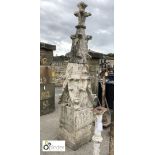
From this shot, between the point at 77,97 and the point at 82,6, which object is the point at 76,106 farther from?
the point at 82,6

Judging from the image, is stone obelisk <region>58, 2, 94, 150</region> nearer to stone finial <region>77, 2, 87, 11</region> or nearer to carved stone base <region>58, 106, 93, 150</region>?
carved stone base <region>58, 106, 93, 150</region>

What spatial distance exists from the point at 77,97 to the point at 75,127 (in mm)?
368

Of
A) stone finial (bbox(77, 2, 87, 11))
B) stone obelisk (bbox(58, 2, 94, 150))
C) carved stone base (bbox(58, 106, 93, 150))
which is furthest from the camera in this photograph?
carved stone base (bbox(58, 106, 93, 150))

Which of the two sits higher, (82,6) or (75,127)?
(82,6)

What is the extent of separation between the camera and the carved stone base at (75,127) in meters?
2.80

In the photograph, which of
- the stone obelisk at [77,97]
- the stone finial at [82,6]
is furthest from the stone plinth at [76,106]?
the stone finial at [82,6]

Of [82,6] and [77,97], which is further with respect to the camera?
[77,97]

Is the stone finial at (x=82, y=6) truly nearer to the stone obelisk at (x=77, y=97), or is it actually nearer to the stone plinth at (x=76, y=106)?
the stone obelisk at (x=77, y=97)

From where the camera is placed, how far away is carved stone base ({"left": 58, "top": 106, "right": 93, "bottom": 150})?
2805 mm

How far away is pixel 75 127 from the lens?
2816 mm

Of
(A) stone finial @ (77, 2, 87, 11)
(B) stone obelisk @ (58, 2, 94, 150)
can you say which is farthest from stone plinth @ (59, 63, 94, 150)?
(A) stone finial @ (77, 2, 87, 11)

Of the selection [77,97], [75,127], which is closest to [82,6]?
[77,97]
